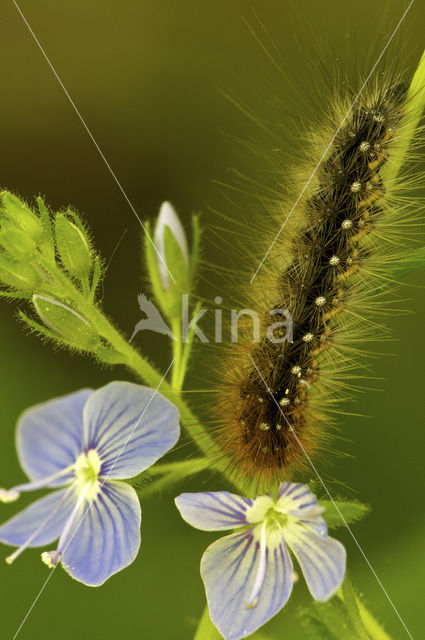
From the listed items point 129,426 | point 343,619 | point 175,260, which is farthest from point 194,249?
point 343,619

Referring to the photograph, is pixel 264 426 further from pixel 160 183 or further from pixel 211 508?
pixel 160 183

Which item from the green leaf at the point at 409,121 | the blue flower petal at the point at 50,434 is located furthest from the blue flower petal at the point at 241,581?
the green leaf at the point at 409,121

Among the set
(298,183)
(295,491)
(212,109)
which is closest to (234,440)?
(295,491)

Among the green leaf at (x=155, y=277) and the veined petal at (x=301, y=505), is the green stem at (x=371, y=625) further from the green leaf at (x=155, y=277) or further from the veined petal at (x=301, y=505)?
the green leaf at (x=155, y=277)

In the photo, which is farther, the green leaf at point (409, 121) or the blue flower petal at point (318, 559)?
the green leaf at point (409, 121)

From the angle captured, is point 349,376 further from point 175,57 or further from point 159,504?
point 175,57

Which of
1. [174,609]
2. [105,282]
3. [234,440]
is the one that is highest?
[105,282]
